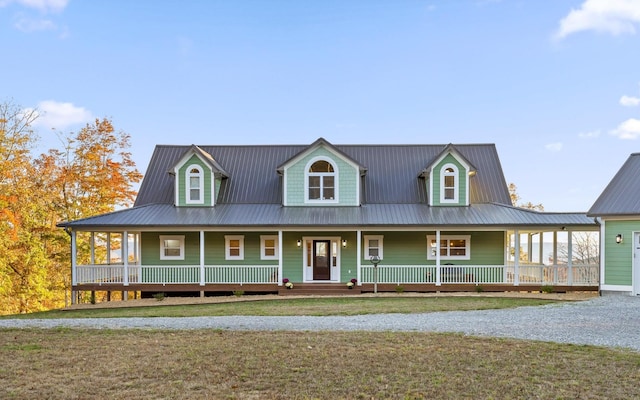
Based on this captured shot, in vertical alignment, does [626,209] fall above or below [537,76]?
below

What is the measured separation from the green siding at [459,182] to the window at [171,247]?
11323 millimetres

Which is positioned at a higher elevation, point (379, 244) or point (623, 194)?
point (623, 194)

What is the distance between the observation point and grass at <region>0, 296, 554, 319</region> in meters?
14.1

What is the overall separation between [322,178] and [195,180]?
18.8ft

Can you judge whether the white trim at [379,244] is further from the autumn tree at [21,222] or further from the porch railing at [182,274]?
the autumn tree at [21,222]

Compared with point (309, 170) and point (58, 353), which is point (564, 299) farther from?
point (58, 353)

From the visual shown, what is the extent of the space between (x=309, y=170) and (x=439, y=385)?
53.5ft

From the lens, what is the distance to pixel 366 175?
23.8 metres

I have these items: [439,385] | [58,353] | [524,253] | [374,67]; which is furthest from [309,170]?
[524,253]

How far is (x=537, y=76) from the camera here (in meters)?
25.5

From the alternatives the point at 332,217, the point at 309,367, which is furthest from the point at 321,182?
the point at 309,367

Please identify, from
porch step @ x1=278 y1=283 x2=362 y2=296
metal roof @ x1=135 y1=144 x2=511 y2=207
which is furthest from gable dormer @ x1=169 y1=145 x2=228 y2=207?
porch step @ x1=278 y1=283 x2=362 y2=296

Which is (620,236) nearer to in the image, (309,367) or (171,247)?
(309,367)

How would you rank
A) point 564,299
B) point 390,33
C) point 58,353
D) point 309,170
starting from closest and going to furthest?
point 58,353
point 564,299
point 309,170
point 390,33
